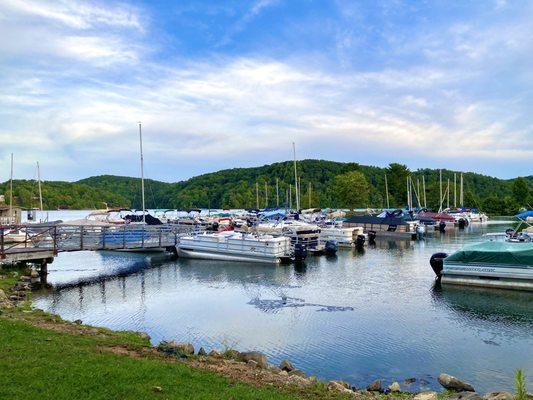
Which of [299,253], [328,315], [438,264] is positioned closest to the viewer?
[328,315]

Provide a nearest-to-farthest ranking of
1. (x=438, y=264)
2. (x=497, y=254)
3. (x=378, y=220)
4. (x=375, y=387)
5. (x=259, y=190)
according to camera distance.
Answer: (x=375, y=387)
(x=497, y=254)
(x=438, y=264)
(x=378, y=220)
(x=259, y=190)

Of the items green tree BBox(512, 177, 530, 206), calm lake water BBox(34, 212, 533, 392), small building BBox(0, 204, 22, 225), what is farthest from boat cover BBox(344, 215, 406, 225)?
green tree BBox(512, 177, 530, 206)

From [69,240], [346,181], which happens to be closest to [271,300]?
[69,240]

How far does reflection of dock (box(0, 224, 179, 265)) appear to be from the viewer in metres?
32.3

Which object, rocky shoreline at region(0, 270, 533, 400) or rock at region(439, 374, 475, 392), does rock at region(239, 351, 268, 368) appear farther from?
rock at region(439, 374, 475, 392)

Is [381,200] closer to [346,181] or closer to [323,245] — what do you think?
[346,181]

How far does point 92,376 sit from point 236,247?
109ft

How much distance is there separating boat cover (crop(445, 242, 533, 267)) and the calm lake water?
203cm

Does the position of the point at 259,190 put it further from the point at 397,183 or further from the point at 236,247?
the point at 236,247

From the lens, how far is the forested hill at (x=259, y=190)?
5335 inches

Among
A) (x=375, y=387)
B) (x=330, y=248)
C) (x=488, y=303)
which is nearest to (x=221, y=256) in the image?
(x=330, y=248)

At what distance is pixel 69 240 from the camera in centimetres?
3856

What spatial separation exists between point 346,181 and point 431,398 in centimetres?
11046

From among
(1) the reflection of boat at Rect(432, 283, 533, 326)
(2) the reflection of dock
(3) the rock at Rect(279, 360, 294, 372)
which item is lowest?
(1) the reflection of boat at Rect(432, 283, 533, 326)
